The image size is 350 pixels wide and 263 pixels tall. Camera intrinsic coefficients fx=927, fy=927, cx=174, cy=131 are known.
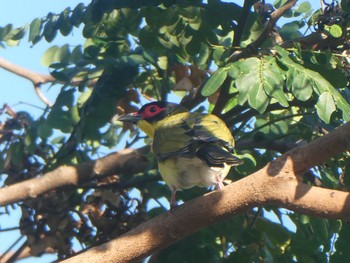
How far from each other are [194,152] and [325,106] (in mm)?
612

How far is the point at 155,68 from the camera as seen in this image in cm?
531

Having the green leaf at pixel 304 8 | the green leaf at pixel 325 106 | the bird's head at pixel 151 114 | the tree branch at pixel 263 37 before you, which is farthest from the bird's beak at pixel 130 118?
the green leaf at pixel 325 106

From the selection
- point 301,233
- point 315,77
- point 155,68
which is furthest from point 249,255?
point 155,68

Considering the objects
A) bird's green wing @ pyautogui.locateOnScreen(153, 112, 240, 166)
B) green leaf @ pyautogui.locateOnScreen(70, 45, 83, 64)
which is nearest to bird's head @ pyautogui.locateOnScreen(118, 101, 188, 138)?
bird's green wing @ pyautogui.locateOnScreen(153, 112, 240, 166)

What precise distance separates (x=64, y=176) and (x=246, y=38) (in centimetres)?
122

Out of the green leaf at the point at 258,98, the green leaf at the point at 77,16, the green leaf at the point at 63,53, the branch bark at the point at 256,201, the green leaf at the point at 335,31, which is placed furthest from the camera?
the green leaf at the point at 63,53

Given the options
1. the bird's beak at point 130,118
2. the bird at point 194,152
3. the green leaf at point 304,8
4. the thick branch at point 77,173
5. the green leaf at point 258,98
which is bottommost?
the thick branch at point 77,173

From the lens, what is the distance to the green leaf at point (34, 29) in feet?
16.5

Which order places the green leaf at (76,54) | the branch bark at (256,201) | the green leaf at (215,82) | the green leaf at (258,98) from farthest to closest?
1. the green leaf at (76,54)
2. the green leaf at (215,82)
3. the green leaf at (258,98)
4. the branch bark at (256,201)

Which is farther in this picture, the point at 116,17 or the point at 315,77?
the point at 116,17

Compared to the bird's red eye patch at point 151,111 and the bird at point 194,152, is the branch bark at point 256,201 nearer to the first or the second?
the bird at point 194,152

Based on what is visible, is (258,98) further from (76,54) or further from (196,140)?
(76,54)

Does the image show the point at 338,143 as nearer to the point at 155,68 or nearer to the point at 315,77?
the point at 315,77

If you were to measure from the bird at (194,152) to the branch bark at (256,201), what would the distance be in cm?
23
